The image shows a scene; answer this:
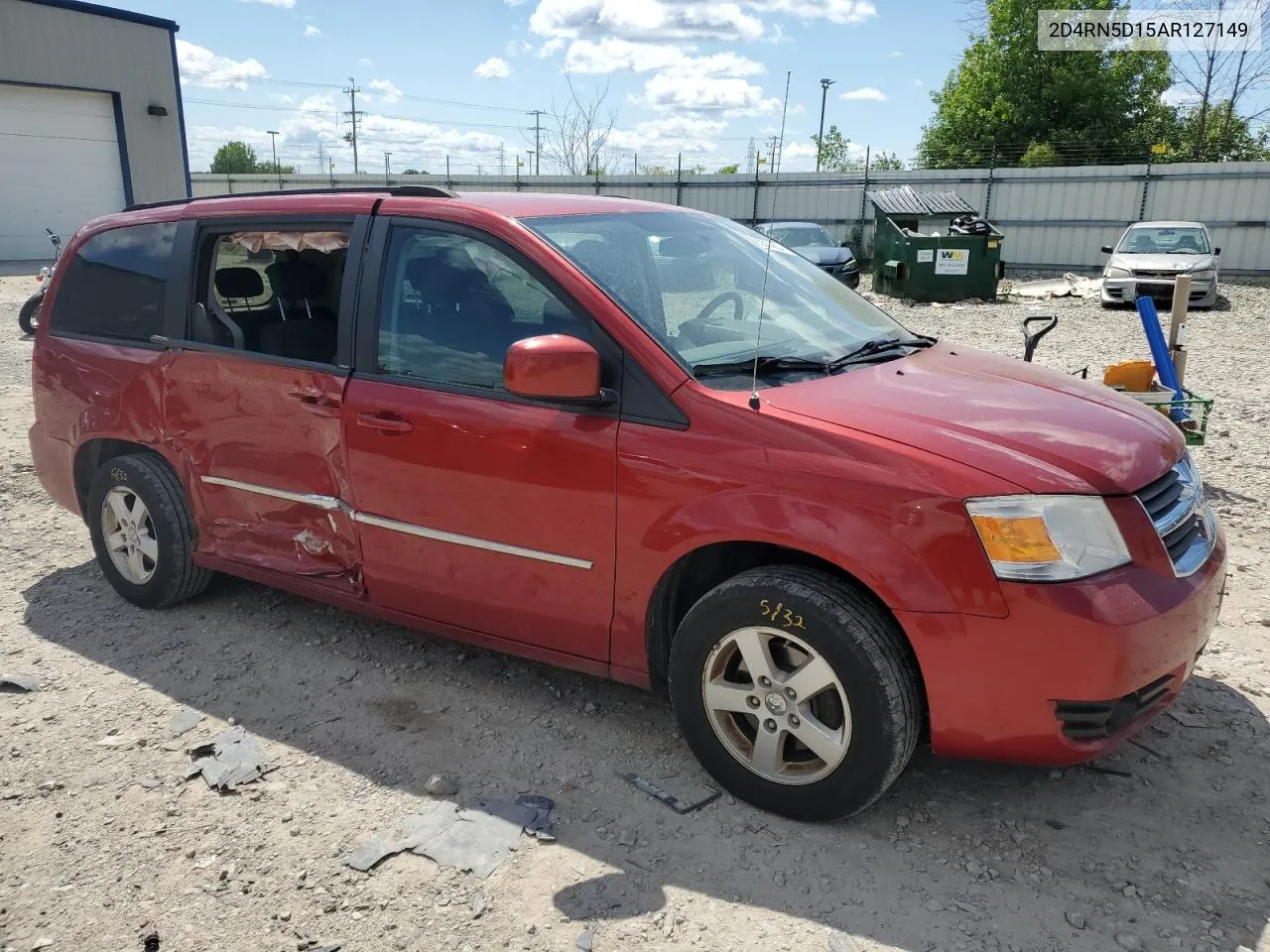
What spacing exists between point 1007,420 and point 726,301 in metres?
1.11

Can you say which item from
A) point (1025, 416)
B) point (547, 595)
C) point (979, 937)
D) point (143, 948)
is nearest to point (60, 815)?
point (143, 948)

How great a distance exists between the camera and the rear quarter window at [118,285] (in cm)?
433

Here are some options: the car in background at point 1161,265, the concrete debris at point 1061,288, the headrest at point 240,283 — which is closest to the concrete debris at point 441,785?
the headrest at point 240,283

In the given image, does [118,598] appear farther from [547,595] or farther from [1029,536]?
[1029,536]

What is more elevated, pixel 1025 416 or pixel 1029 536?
pixel 1025 416

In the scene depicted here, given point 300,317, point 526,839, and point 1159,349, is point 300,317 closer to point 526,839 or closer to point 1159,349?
point 526,839

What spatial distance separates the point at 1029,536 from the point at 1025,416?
20.7 inches

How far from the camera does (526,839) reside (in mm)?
2912

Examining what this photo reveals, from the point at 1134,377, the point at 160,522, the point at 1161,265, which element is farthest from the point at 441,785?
the point at 1161,265

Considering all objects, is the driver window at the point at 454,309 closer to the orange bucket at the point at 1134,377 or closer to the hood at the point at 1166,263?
the orange bucket at the point at 1134,377

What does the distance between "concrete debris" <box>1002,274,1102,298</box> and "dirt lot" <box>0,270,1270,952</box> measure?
1592cm

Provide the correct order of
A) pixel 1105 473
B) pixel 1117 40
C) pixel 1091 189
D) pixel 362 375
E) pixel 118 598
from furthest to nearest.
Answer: pixel 1117 40 → pixel 1091 189 → pixel 118 598 → pixel 362 375 → pixel 1105 473

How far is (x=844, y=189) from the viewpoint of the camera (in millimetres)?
25438

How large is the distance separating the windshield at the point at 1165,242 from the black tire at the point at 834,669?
16.3m
